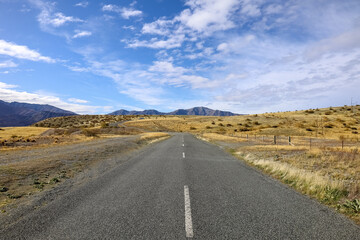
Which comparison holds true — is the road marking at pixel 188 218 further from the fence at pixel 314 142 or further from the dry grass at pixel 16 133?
the dry grass at pixel 16 133

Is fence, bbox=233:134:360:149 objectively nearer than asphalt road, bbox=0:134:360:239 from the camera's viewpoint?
No

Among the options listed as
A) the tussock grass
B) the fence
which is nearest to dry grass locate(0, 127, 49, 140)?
the fence

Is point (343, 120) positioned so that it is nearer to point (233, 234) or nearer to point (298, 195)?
point (298, 195)

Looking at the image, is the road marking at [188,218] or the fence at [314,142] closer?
the road marking at [188,218]

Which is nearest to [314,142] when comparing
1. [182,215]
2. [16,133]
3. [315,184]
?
[315,184]

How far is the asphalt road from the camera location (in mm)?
3863

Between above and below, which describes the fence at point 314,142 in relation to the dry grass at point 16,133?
above

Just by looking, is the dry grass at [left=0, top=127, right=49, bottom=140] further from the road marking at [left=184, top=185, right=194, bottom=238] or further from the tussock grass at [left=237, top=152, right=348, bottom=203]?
the tussock grass at [left=237, top=152, right=348, bottom=203]

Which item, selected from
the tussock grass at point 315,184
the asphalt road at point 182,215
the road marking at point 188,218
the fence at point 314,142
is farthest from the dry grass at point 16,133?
the tussock grass at point 315,184

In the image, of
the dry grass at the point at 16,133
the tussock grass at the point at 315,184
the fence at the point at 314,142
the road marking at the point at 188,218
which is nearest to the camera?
the road marking at the point at 188,218

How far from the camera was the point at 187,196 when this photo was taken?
5941 millimetres

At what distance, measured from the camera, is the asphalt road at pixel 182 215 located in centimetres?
386

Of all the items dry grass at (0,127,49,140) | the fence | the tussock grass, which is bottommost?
dry grass at (0,127,49,140)

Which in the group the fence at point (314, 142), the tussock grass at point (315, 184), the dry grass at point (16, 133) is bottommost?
the dry grass at point (16, 133)
